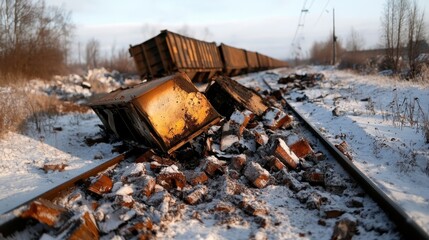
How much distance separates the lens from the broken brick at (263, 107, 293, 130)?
7348 mm

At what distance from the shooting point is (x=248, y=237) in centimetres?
327

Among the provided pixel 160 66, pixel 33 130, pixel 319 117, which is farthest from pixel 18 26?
pixel 319 117

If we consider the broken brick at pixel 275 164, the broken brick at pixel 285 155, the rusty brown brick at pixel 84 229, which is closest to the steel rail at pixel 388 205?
Answer: the broken brick at pixel 285 155

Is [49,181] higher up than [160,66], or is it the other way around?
[160,66]

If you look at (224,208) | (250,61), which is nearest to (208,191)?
(224,208)

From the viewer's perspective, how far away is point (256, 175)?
14.9ft

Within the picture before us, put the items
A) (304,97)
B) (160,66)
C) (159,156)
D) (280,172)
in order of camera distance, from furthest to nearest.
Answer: (160,66), (304,97), (159,156), (280,172)

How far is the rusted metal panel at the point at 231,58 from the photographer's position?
2288 cm

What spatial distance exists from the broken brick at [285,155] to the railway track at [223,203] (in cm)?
12

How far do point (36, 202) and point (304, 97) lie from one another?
34.8 ft

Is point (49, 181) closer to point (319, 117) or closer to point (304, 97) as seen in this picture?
point (319, 117)

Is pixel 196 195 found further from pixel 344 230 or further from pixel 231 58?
pixel 231 58

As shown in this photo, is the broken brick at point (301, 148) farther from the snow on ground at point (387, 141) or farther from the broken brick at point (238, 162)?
the broken brick at point (238, 162)

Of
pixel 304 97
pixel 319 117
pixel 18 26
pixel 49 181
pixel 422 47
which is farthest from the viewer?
pixel 18 26
